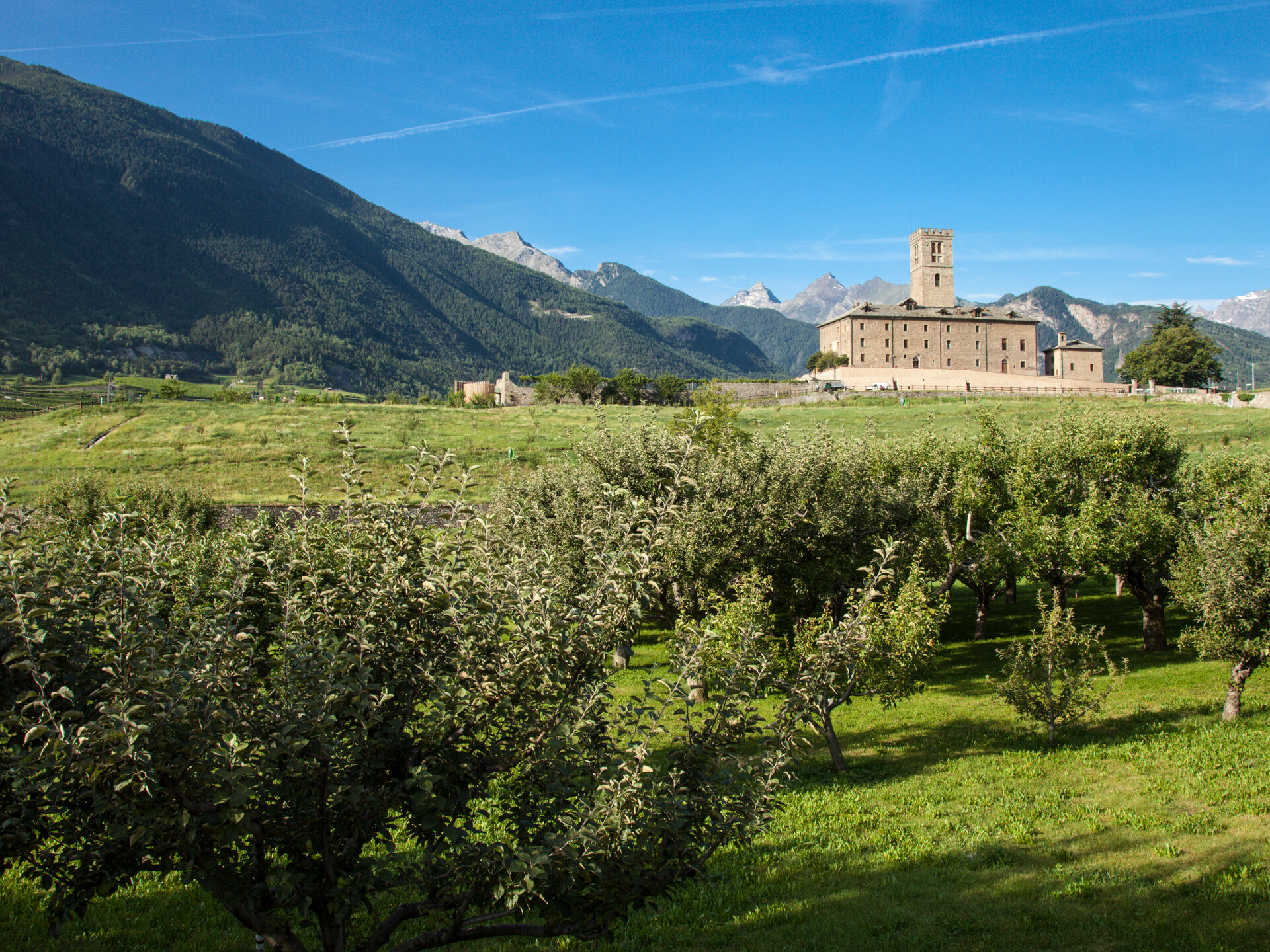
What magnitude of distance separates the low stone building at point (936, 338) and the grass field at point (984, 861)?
12825 cm

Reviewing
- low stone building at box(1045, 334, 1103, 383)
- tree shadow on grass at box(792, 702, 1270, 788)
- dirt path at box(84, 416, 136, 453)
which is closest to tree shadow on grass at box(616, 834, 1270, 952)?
tree shadow on grass at box(792, 702, 1270, 788)

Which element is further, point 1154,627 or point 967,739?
point 1154,627

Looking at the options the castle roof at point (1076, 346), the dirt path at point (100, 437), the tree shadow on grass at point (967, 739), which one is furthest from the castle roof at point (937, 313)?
the tree shadow on grass at point (967, 739)

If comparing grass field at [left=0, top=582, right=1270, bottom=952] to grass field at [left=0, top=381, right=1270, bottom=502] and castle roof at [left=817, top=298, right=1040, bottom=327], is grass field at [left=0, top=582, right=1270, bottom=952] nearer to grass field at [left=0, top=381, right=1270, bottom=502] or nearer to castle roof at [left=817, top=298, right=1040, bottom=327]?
grass field at [left=0, top=381, right=1270, bottom=502]

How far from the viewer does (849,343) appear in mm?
143375

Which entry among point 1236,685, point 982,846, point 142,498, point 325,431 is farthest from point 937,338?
point 982,846

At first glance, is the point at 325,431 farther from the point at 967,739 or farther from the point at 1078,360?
the point at 1078,360

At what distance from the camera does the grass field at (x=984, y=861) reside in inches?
400

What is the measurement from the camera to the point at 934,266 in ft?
513

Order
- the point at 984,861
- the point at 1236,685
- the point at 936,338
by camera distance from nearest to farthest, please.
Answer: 1. the point at 984,861
2. the point at 1236,685
3. the point at 936,338

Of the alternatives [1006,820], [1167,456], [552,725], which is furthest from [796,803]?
[1167,456]

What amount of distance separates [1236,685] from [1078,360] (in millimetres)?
140035

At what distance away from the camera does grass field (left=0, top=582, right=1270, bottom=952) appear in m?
10.2

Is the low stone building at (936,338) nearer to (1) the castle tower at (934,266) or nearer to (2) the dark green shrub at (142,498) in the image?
(1) the castle tower at (934,266)
